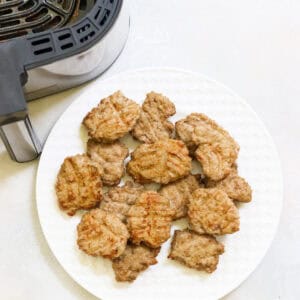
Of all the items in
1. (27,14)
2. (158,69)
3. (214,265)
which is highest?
(27,14)

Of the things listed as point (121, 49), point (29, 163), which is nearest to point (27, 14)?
point (121, 49)

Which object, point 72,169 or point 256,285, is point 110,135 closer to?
point 72,169

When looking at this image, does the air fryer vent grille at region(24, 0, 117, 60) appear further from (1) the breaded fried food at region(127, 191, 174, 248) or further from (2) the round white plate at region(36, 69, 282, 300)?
(1) the breaded fried food at region(127, 191, 174, 248)

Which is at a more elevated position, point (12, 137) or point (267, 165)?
point (12, 137)

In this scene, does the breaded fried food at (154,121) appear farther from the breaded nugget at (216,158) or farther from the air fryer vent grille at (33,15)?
the air fryer vent grille at (33,15)

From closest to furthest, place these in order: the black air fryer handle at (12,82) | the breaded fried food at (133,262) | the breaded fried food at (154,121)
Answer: the black air fryer handle at (12,82) → the breaded fried food at (133,262) → the breaded fried food at (154,121)

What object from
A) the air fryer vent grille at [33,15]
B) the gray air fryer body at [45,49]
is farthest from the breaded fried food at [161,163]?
the air fryer vent grille at [33,15]

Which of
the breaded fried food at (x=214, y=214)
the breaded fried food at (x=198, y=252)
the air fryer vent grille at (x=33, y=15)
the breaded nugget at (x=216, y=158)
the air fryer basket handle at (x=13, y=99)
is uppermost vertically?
the air fryer vent grille at (x=33, y=15)
